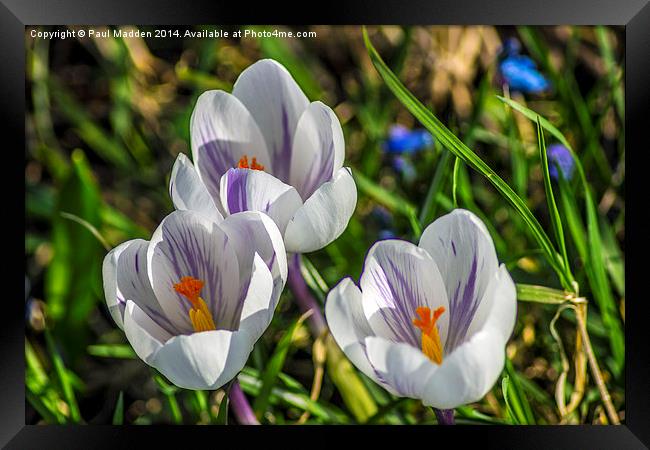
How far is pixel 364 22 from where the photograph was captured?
0.67m

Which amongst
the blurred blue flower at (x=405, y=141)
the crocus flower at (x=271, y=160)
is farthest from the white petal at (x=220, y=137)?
the blurred blue flower at (x=405, y=141)

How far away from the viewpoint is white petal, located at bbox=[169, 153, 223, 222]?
0.57 metres

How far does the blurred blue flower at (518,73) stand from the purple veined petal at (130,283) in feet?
1.70

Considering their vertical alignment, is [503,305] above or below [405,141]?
below

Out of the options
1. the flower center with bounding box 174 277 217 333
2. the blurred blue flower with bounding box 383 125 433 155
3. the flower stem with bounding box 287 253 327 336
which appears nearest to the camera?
the flower center with bounding box 174 277 217 333

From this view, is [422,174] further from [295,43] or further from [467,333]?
[467,333]

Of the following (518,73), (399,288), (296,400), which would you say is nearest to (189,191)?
(399,288)

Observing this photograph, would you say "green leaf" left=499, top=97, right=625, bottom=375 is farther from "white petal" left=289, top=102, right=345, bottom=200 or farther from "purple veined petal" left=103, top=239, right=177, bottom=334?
"purple veined petal" left=103, top=239, right=177, bottom=334

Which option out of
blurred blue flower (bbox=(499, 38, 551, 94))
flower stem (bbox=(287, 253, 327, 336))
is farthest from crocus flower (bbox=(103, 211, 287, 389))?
blurred blue flower (bbox=(499, 38, 551, 94))

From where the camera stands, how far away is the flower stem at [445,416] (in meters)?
0.60

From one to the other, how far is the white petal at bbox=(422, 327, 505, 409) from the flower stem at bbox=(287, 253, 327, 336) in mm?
219

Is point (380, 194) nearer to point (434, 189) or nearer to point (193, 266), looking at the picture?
point (434, 189)

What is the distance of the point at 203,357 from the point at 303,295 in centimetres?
22

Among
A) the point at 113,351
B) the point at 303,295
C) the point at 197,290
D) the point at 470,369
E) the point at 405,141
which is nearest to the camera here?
the point at 470,369
